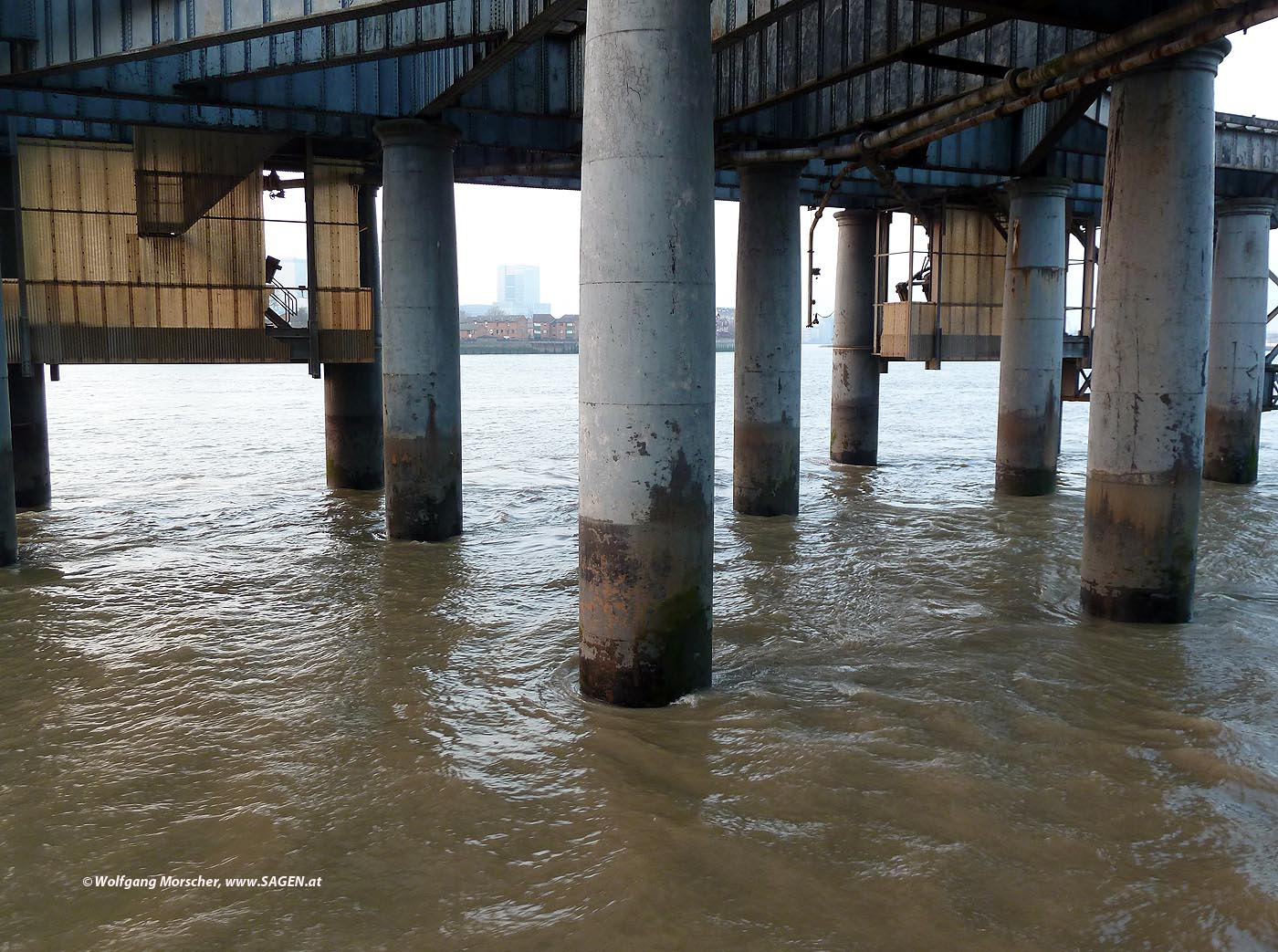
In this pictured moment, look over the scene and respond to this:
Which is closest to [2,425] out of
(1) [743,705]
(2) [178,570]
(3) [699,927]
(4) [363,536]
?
(2) [178,570]

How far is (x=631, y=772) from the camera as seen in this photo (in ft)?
28.1

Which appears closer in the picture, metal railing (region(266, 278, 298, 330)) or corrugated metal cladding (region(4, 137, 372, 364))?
corrugated metal cladding (region(4, 137, 372, 364))

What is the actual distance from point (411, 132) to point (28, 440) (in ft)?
32.6

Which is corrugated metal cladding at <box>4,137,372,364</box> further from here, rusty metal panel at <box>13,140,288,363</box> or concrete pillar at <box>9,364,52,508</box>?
concrete pillar at <box>9,364,52,508</box>

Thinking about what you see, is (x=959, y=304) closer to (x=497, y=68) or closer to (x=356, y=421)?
(x=356, y=421)

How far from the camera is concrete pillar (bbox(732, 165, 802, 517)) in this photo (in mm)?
20672

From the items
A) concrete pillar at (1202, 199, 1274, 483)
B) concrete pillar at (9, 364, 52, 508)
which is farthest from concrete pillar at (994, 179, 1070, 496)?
concrete pillar at (9, 364, 52, 508)

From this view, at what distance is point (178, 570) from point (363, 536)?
3.50 meters

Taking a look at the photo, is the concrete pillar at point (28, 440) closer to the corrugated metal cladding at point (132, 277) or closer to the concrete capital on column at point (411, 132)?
the corrugated metal cladding at point (132, 277)

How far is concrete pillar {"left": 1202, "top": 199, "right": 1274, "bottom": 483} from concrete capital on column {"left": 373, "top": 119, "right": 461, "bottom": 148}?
1851 centimetres

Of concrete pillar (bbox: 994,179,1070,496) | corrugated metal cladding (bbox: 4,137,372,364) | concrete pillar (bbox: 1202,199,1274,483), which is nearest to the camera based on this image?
corrugated metal cladding (bbox: 4,137,372,364)

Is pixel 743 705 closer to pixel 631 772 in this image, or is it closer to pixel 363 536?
pixel 631 772

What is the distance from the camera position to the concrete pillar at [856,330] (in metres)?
29.2

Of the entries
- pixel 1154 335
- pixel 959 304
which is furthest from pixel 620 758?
pixel 959 304
